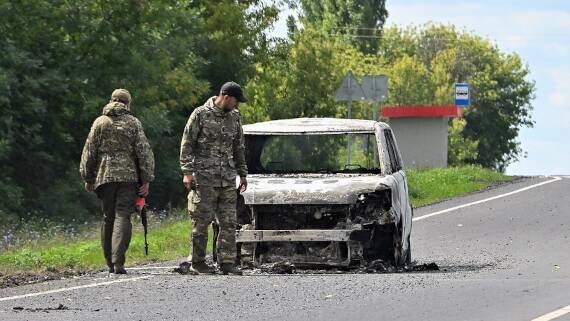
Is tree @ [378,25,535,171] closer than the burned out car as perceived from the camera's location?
No

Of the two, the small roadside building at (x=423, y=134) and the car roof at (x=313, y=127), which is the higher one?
the car roof at (x=313, y=127)

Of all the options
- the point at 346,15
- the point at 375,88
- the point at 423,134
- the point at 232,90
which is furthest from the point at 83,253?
the point at 346,15

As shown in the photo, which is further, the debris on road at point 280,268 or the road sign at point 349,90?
the road sign at point 349,90

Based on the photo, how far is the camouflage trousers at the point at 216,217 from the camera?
15914mm

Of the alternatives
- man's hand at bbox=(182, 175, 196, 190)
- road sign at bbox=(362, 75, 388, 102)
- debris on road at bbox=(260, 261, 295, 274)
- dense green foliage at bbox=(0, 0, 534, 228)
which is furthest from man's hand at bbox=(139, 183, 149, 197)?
road sign at bbox=(362, 75, 388, 102)

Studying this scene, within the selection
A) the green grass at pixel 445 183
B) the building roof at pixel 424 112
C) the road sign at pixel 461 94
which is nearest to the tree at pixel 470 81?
the road sign at pixel 461 94

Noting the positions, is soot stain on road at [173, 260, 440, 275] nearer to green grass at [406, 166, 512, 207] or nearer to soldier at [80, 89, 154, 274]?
soldier at [80, 89, 154, 274]

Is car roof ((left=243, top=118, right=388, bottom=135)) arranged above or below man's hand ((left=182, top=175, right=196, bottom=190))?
above

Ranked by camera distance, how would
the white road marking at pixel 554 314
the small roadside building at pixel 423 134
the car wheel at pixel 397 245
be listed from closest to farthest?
the white road marking at pixel 554 314 → the car wheel at pixel 397 245 → the small roadside building at pixel 423 134

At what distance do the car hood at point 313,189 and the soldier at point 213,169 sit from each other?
1.01 ft

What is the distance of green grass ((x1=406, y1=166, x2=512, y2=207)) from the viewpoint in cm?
3362

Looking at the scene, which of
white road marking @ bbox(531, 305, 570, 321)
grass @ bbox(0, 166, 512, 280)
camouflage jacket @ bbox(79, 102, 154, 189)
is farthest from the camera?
grass @ bbox(0, 166, 512, 280)

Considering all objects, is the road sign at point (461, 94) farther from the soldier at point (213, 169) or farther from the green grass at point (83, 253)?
the soldier at point (213, 169)

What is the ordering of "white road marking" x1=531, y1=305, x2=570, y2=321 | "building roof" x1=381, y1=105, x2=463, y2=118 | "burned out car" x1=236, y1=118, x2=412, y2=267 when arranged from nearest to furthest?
"white road marking" x1=531, y1=305, x2=570, y2=321
"burned out car" x1=236, y1=118, x2=412, y2=267
"building roof" x1=381, y1=105, x2=463, y2=118
